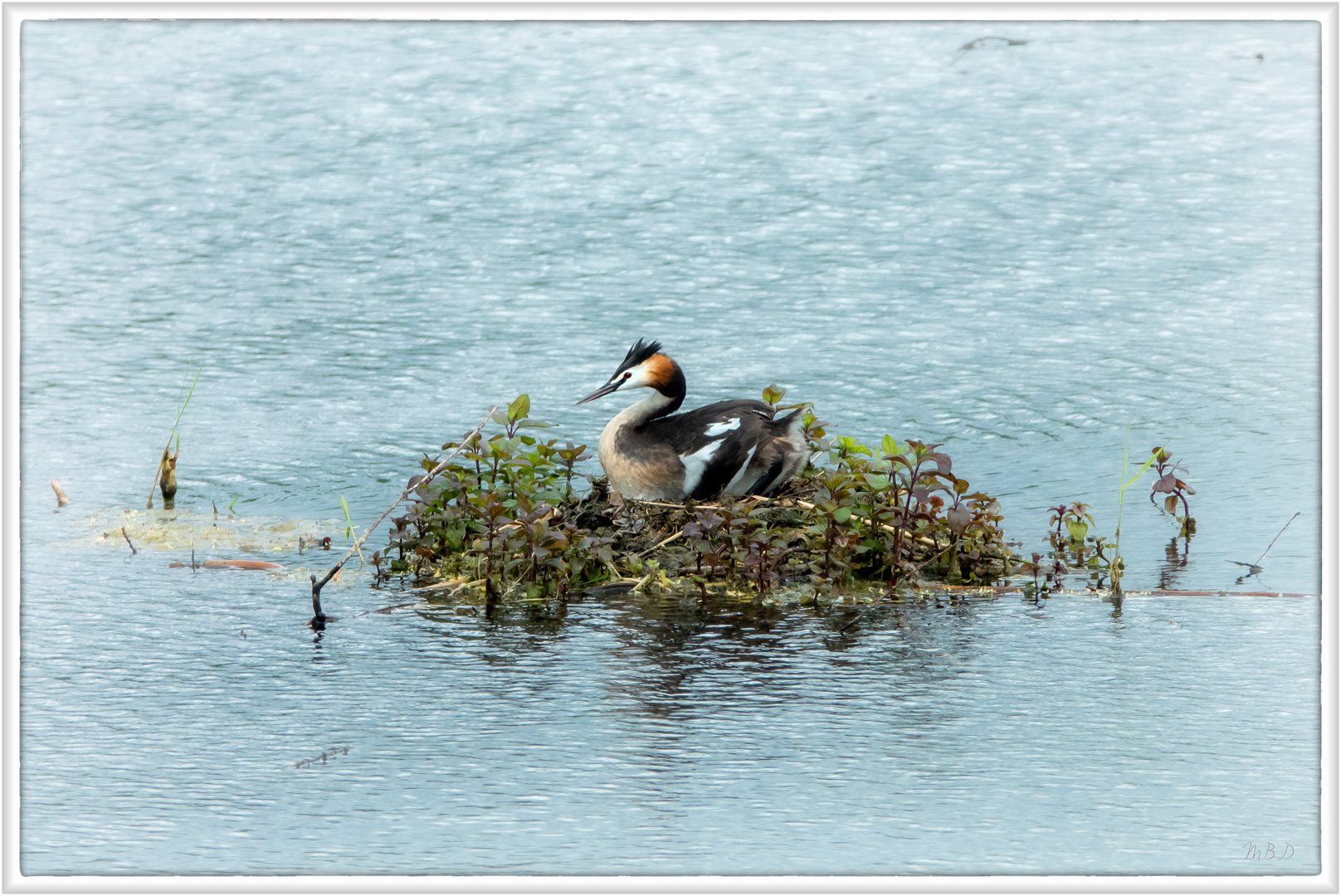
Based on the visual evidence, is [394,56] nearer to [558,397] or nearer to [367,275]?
[367,275]

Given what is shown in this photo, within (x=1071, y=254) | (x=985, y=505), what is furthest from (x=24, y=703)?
(x=1071, y=254)

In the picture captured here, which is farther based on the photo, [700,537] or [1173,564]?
[1173,564]

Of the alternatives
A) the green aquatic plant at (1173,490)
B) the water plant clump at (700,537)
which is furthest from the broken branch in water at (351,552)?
the green aquatic plant at (1173,490)

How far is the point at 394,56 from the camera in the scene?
1647cm

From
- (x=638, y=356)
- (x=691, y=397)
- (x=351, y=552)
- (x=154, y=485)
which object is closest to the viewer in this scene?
(x=351, y=552)

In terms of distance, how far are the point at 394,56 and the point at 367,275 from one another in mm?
5122

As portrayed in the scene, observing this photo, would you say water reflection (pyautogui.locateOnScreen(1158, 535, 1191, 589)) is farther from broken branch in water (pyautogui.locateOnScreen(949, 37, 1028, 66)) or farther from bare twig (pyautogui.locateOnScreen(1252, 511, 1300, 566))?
broken branch in water (pyautogui.locateOnScreen(949, 37, 1028, 66))

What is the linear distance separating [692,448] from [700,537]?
60cm

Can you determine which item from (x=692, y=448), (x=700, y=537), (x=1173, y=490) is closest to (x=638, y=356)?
(x=692, y=448)

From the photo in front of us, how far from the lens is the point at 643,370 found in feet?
25.7

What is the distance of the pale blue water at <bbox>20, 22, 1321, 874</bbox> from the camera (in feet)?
16.1

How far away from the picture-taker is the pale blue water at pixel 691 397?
16.1 feet

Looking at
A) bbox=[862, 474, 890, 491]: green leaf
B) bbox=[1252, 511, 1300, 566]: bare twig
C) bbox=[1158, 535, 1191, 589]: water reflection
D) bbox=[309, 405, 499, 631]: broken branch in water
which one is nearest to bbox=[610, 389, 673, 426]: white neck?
bbox=[309, 405, 499, 631]: broken branch in water
